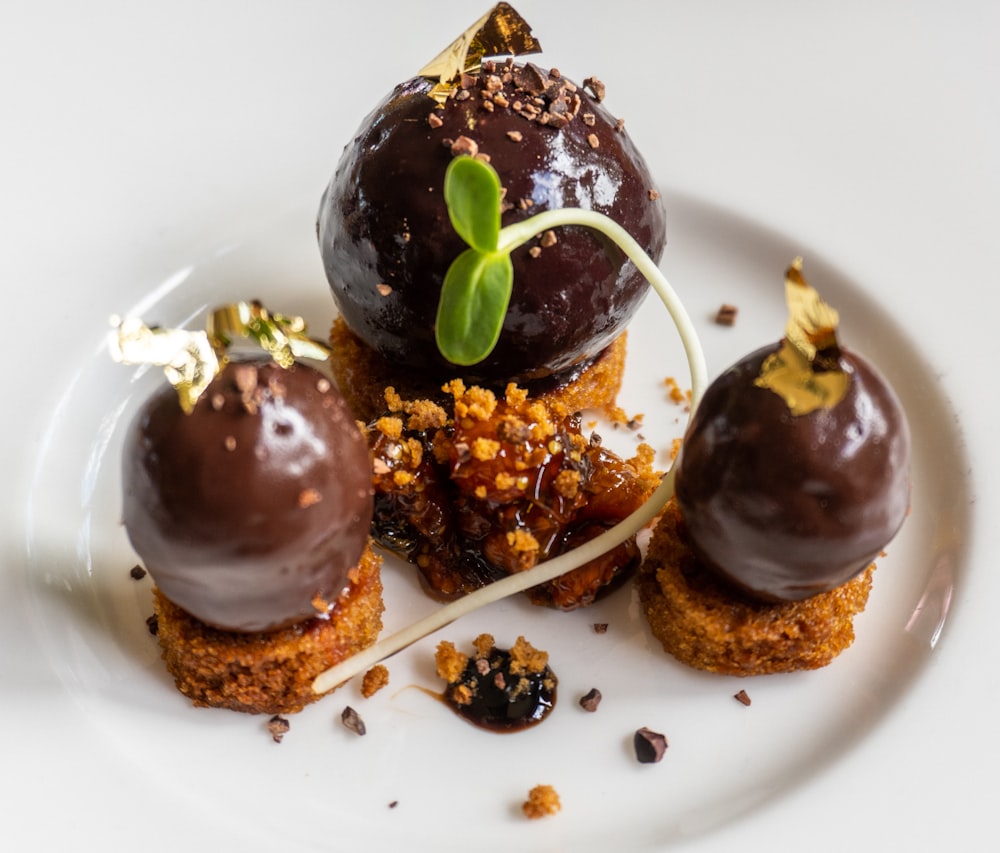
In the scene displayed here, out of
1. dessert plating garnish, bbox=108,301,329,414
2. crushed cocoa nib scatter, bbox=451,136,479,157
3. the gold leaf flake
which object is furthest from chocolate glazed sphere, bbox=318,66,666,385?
the gold leaf flake

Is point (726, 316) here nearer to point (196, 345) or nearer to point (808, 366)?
point (808, 366)

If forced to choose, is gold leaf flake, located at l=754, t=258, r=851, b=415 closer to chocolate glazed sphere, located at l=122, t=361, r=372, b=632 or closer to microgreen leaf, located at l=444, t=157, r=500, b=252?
microgreen leaf, located at l=444, t=157, r=500, b=252

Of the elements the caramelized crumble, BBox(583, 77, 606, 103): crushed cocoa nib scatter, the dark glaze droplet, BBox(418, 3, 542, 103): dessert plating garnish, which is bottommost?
the dark glaze droplet

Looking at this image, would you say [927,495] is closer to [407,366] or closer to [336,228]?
[407,366]

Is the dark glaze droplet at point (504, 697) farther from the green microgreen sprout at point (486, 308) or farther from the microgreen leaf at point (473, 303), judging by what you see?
the microgreen leaf at point (473, 303)

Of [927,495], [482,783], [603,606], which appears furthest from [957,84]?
[482,783]

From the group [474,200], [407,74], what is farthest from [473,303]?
[407,74]
